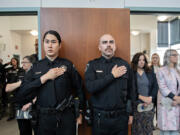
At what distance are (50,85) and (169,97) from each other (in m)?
1.53

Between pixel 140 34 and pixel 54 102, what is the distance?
5.33 m

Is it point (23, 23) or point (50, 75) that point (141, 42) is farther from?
point (50, 75)

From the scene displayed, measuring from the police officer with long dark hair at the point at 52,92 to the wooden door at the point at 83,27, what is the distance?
0.38 meters

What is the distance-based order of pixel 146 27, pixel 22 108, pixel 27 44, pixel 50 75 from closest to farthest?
pixel 50 75 → pixel 22 108 → pixel 146 27 → pixel 27 44

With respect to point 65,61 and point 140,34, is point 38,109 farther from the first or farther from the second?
point 140,34

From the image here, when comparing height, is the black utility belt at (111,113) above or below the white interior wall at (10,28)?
below

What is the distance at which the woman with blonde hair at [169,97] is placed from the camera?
187cm

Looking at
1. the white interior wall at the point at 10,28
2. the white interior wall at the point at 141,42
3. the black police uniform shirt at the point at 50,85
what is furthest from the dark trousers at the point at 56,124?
the white interior wall at the point at 141,42

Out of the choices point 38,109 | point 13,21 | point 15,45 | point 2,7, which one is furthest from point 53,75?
point 15,45

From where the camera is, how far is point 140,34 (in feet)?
19.0

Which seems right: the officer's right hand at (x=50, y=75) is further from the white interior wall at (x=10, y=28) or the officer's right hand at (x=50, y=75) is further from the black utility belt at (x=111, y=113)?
the white interior wall at (x=10, y=28)

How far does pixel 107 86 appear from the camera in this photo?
1.40 m
